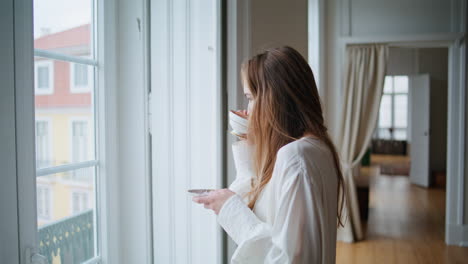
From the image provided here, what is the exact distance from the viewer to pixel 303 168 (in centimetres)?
94

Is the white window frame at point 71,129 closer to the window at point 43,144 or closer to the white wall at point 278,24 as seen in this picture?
the window at point 43,144

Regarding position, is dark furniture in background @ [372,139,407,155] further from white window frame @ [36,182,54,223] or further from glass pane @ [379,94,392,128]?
white window frame @ [36,182,54,223]

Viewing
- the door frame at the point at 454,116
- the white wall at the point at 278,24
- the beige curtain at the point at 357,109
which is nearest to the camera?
the white wall at the point at 278,24

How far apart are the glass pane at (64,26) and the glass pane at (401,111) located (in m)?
12.6

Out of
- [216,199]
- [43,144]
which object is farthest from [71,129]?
[216,199]

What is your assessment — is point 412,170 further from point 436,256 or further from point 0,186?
point 0,186

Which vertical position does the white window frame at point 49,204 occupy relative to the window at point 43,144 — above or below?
below

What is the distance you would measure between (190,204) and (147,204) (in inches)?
7.1

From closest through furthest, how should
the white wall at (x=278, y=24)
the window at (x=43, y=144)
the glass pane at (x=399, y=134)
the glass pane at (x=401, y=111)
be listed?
the window at (x=43, y=144), the white wall at (x=278, y=24), the glass pane at (x=401, y=111), the glass pane at (x=399, y=134)

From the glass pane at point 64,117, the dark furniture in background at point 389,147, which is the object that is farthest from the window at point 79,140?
the dark furniture in background at point 389,147

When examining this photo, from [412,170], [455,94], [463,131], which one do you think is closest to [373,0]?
[455,94]

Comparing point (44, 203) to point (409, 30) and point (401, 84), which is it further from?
point (401, 84)

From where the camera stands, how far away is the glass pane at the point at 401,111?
12.4m

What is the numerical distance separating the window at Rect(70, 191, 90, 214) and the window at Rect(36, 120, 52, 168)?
174 millimetres
